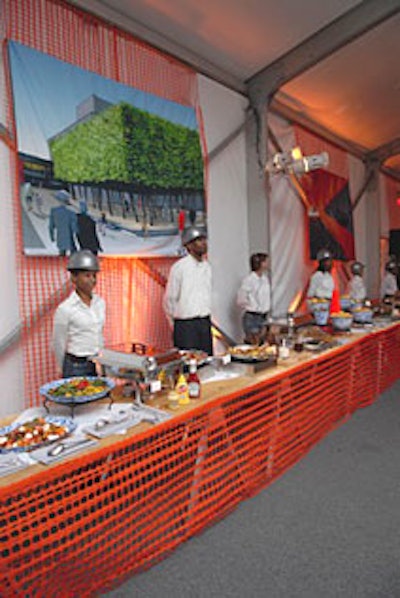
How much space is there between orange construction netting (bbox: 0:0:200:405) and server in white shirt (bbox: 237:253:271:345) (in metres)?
1.06

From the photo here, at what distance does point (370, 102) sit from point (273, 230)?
2.76 meters

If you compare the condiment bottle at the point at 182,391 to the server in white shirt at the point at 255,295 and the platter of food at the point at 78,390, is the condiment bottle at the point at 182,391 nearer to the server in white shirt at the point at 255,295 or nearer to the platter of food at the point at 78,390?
the platter of food at the point at 78,390

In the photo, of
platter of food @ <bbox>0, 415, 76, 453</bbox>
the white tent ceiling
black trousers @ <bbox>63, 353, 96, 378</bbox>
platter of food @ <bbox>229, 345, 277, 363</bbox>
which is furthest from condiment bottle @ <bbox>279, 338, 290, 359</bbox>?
the white tent ceiling

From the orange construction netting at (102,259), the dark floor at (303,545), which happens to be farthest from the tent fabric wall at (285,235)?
the dark floor at (303,545)

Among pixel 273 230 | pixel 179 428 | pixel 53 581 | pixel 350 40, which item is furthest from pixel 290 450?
pixel 350 40

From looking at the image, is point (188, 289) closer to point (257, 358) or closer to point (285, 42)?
point (257, 358)

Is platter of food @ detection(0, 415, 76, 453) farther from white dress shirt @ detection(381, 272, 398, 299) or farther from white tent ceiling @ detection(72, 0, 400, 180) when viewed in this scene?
white dress shirt @ detection(381, 272, 398, 299)

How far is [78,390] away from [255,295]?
3.28m

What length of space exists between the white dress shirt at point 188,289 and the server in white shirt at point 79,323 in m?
1.19

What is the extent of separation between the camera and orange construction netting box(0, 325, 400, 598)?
1432 millimetres

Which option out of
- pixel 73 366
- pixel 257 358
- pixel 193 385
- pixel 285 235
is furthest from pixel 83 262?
pixel 285 235

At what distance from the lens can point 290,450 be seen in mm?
2850

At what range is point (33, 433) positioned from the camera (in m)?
1.59

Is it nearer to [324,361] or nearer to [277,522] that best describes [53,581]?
[277,522]
